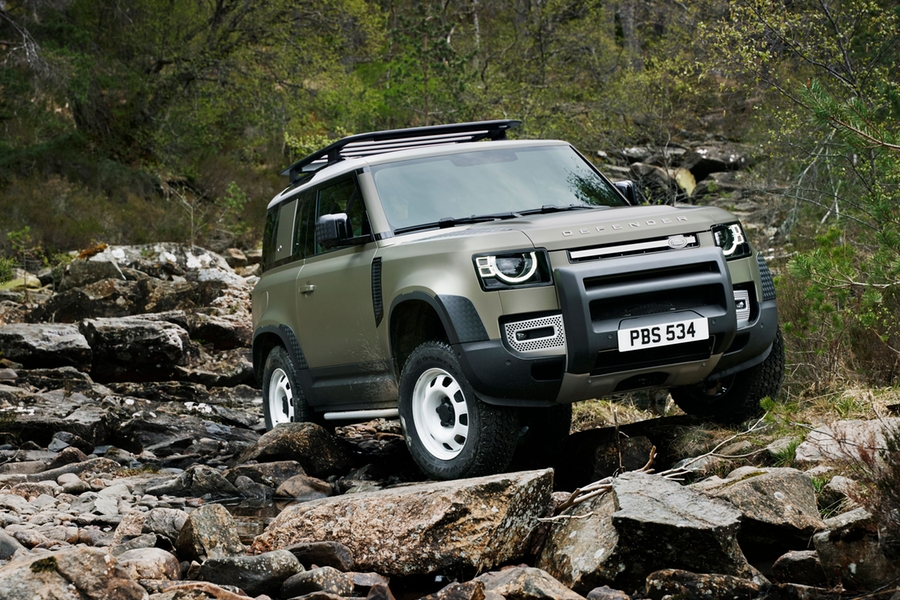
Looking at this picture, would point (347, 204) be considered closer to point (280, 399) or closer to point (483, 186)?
point (483, 186)

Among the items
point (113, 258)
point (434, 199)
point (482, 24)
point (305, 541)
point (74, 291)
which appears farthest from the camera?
point (482, 24)

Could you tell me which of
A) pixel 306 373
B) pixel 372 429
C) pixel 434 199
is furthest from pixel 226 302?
pixel 434 199

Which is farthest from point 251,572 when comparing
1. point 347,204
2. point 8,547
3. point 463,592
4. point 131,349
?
point 131,349

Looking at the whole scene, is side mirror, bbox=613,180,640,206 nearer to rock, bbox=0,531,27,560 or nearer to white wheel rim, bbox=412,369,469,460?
white wheel rim, bbox=412,369,469,460

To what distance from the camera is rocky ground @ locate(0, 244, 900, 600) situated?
13.5ft

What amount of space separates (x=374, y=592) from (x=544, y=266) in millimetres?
2097

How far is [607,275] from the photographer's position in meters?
5.47

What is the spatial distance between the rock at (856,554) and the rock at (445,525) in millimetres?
1348

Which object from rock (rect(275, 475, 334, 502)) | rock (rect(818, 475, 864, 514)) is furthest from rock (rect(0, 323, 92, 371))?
rock (rect(818, 475, 864, 514))

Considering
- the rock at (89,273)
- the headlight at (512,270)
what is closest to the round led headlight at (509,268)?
the headlight at (512,270)

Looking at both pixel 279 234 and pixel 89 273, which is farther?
pixel 89 273

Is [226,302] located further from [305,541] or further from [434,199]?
→ [305,541]

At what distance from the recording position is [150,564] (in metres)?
4.62

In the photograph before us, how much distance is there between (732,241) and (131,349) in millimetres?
10173
